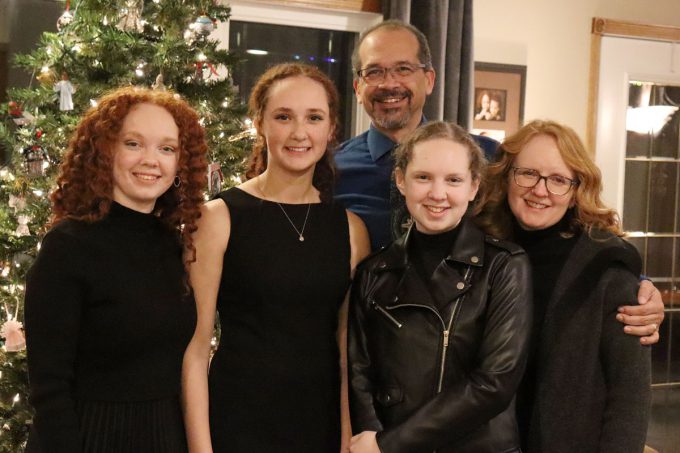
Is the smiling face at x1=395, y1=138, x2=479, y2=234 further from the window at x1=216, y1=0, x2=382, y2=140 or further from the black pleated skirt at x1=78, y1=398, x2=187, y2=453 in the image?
the window at x1=216, y1=0, x2=382, y2=140

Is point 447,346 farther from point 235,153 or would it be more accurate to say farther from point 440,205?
point 235,153

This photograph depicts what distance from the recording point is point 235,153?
9.53ft

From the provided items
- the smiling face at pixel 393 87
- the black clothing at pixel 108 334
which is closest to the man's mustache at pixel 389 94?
the smiling face at pixel 393 87

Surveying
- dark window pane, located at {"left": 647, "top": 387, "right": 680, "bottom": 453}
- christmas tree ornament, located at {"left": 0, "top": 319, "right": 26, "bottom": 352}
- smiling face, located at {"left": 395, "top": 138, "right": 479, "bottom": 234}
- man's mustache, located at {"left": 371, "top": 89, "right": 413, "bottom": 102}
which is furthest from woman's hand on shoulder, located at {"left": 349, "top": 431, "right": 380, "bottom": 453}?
dark window pane, located at {"left": 647, "top": 387, "right": 680, "bottom": 453}

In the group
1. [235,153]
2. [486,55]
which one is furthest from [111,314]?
[486,55]

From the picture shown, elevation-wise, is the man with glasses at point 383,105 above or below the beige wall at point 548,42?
below

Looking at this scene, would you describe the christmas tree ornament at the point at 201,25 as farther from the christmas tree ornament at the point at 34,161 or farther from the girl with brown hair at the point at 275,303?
the girl with brown hair at the point at 275,303

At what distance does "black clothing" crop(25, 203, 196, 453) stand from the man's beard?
2.84 feet

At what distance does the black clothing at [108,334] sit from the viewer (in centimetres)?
156

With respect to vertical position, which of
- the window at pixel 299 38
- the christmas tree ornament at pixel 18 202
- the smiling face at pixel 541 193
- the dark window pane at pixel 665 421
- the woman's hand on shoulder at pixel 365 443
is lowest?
the dark window pane at pixel 665 421

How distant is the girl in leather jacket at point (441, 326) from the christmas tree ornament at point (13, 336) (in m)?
1.34

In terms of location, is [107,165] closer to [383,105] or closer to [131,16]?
[383,105]

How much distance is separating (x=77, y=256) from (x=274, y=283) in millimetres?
491

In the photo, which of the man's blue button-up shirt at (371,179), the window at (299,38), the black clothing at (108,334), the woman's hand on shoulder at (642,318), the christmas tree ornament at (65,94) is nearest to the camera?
the black clothing at (108,334)
